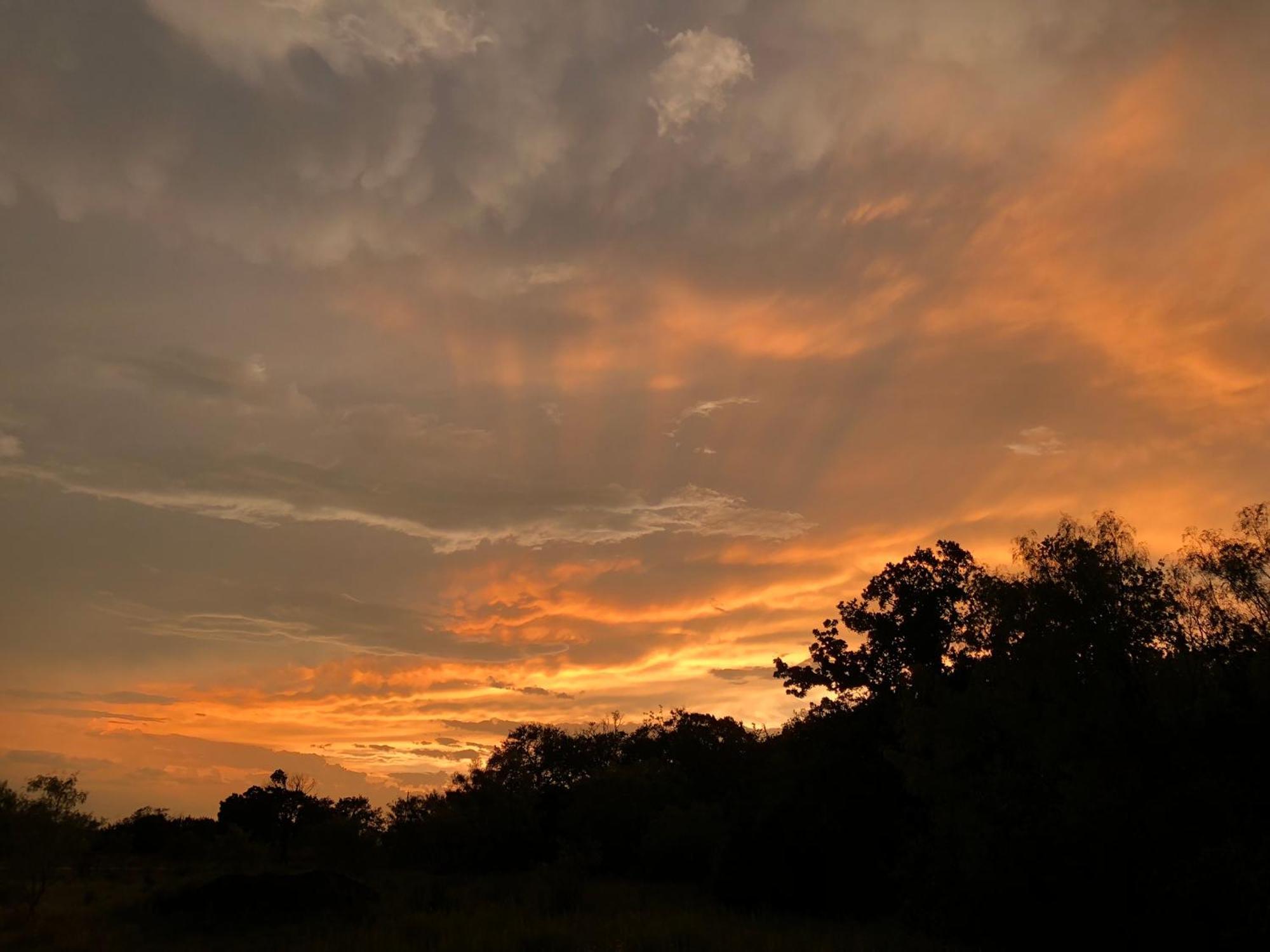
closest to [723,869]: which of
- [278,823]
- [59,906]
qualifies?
[59,906]

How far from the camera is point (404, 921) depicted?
27.4 metres

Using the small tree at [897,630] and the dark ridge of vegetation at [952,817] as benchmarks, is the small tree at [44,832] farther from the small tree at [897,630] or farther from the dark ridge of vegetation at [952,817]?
the small tree at [897,630]

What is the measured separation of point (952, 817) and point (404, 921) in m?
19.3

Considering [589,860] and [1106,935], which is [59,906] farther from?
[1106,935]

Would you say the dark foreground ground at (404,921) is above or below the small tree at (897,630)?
below

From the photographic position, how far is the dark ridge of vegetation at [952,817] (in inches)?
807

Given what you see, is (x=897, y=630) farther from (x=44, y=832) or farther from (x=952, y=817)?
(x=44, y=832)

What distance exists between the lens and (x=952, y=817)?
26047mm

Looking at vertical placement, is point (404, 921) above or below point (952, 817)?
below

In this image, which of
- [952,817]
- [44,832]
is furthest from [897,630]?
[44,832]

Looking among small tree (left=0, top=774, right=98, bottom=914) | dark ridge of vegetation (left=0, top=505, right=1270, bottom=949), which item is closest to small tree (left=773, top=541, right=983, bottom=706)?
dark ridge of vegetation (left=0, top=505, right=1270, bottom=949)

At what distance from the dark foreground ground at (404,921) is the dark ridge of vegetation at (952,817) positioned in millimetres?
184

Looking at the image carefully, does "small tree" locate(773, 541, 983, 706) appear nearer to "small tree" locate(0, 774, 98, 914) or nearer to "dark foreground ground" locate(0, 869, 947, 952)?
"dark foreground ground" locate(0, 869, 947, 952)

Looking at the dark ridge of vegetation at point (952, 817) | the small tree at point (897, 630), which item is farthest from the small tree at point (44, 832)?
the small tree at point (897, 630)
